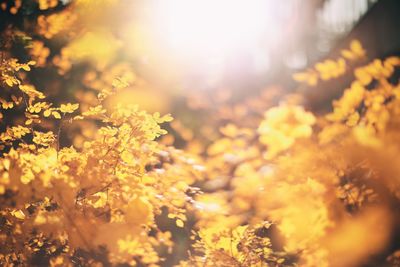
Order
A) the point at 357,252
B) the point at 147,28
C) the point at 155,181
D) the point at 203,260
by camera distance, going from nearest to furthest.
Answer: the point at 357,252, the point at 155,181, the point at 203,260, the point at 147,28

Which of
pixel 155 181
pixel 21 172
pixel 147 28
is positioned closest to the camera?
pixel 21 172

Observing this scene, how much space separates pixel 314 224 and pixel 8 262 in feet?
9.73

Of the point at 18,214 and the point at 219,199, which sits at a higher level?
the point at 219,199

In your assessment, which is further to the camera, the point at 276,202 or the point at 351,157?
the point at 276,202

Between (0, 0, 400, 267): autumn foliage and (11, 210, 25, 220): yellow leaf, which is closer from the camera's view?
(0, 0, 400, 267): autumn foliage

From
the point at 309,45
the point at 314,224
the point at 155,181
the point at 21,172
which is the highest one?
the point at 309,45

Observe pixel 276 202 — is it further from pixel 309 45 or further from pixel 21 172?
pixel 309 45

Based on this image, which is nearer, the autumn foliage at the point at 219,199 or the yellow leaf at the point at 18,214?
the autumn foliage at the point at 219,199

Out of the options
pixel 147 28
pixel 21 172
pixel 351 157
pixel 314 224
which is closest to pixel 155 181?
pixel 21 172

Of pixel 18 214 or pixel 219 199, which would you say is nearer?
pixel 18 214

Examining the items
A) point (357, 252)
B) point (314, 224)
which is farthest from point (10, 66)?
point (357, 252)

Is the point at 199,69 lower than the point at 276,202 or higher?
higher

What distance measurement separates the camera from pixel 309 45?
9445 millimetres

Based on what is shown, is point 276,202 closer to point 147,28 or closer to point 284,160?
point 284,160
